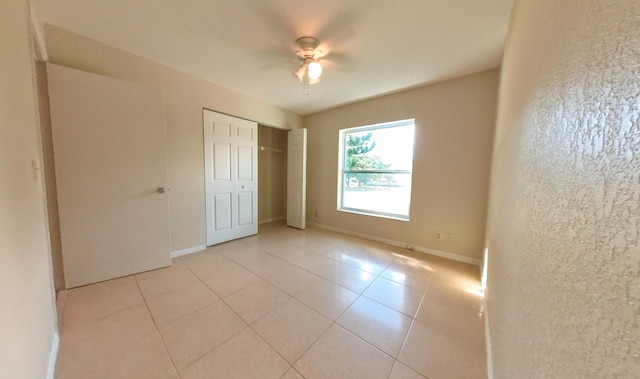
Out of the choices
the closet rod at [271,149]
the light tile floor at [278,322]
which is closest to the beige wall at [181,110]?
the light tile floor at [278,322]

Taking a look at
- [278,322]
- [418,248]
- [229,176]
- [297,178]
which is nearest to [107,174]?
[229,176]

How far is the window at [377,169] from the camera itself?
10.7 ft

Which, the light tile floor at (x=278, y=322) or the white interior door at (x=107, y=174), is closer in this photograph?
the light tile floor at (x=278, y=322)

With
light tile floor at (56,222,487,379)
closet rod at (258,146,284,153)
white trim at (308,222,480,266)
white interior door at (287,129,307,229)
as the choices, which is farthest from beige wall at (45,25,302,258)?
white trim at (308,222,480,266)

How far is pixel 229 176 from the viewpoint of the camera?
3.35m

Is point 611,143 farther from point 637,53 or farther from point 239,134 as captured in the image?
point 239,134

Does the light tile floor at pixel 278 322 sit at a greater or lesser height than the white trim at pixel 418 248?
lesser

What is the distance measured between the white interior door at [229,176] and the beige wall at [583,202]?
3.33 m

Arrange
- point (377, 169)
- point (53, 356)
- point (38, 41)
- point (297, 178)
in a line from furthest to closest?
point (297, 178), point (377, 169), point (38, 41), point (53, 356)

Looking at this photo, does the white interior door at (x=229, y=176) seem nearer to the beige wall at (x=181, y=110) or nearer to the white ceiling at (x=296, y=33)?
the beige wall at (x=181, y=110)

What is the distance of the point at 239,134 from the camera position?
339 centimetres

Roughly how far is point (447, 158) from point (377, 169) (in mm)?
1067

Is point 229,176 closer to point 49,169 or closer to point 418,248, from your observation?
point 49,169

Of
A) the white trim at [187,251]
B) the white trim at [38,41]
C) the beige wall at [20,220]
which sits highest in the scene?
the white trim at [38,41]
